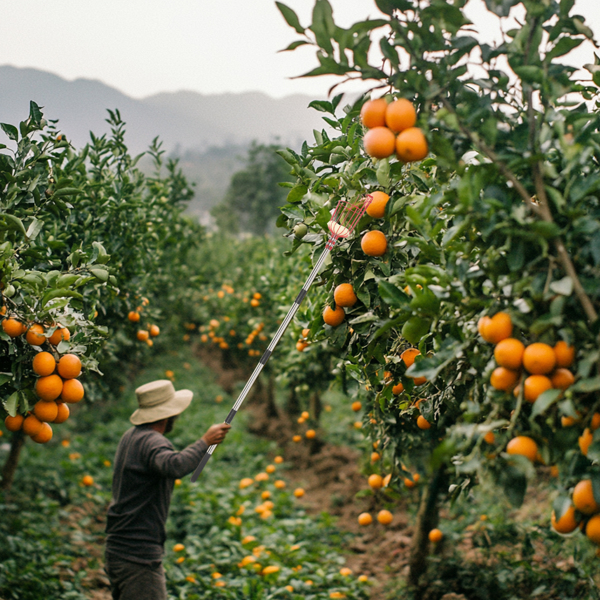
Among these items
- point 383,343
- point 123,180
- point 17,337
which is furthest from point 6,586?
point 383,343

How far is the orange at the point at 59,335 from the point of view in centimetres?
168

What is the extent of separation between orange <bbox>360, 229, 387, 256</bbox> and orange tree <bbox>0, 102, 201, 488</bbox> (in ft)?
3.30

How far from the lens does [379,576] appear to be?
4121 millimetres

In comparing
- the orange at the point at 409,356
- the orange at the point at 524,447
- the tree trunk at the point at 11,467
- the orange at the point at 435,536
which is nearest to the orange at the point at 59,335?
the orange at the point at 409,356

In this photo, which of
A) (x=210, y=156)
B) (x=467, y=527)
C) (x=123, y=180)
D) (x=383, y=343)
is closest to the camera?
(x=383, y=343)

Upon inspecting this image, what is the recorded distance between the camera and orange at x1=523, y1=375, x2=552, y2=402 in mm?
1038

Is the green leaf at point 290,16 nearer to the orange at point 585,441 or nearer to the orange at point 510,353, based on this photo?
the orange at point 510,353

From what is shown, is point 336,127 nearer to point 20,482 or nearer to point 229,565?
point 229,565

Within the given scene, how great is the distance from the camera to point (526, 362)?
1.06m

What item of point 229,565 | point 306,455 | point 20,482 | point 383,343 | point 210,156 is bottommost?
point 306,455

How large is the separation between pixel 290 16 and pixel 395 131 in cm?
38

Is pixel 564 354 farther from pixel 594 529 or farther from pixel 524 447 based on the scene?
pixel 594 529

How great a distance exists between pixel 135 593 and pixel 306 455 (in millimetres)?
4754

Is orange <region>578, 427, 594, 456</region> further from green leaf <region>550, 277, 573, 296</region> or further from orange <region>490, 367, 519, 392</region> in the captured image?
green leaf <region>550, 277, 573, 296</region>
